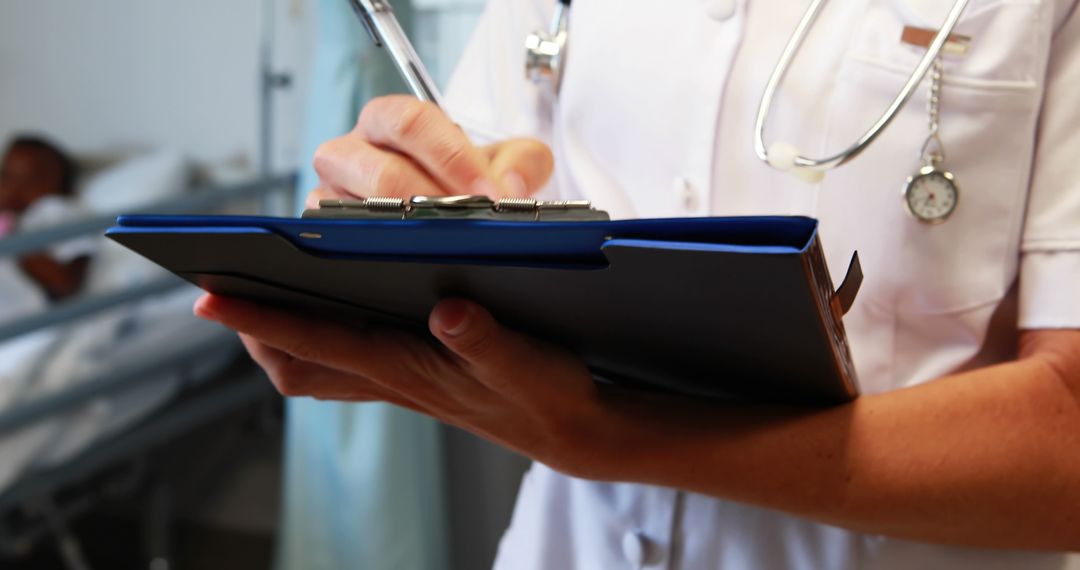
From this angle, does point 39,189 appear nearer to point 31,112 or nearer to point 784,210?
point 31,112

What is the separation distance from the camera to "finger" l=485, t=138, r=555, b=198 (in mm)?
590

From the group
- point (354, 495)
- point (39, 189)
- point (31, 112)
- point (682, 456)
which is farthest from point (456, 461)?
point (31, 112)

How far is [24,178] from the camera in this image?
2.67 metres

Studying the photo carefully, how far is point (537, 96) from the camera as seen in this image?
0.75 metres

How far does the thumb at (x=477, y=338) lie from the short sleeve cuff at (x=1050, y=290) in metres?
0.33

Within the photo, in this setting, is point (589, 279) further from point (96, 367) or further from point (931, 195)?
point (96, 367)

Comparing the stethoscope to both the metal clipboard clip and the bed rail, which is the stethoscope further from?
the bed rail

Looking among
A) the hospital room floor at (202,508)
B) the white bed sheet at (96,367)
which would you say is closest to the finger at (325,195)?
the white bed sheet at (96,367)

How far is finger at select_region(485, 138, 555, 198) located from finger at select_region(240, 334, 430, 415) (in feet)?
0.50

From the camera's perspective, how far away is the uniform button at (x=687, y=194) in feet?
2.20

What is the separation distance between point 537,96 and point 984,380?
0.39 metres

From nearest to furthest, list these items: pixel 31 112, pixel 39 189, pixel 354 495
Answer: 1. pixel 354 495
2. pixel 39 189
3. pixel 31 112

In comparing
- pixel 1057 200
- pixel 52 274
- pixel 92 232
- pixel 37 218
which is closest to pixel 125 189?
pixel 37 218

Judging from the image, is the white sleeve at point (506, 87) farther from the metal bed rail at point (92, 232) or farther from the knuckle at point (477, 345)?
the metal bed rail at point (92, 232)
